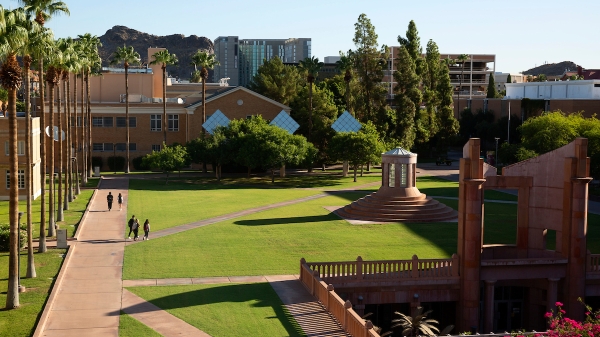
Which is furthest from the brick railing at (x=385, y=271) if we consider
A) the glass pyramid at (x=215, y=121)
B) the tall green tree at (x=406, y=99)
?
the tall green tree at (x=406, y=99)

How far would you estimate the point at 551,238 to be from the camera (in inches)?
1927

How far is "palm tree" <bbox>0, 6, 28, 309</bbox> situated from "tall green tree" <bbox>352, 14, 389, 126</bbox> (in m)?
69.8

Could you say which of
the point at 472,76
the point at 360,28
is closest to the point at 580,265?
the point at 360,28

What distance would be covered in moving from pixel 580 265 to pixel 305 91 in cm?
7103

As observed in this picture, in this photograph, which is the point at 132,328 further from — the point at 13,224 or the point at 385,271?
the point at 385,271

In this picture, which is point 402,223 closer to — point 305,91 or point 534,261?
point 534,261

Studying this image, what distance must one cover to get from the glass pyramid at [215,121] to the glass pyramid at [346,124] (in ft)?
42.7

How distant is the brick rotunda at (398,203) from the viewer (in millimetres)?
56219

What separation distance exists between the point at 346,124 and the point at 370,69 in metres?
13.5

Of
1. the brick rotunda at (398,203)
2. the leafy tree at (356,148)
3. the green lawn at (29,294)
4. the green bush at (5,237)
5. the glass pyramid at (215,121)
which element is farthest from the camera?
the glass pyramid at (215,121)

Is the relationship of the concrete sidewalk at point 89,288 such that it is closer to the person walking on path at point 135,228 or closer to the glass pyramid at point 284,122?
the person walking on path at point 135,228

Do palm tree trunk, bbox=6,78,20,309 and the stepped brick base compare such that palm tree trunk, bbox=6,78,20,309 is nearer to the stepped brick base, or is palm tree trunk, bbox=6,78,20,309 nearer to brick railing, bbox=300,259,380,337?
brick railing, bbox=300,259,380,337

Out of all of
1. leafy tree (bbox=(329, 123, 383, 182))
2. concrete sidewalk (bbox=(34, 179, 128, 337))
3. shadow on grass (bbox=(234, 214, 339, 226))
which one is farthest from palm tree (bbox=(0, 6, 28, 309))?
leafy tree (bbox=(329, 123, 383, 182))

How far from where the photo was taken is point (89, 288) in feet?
112
